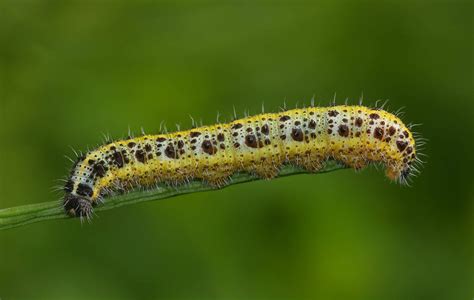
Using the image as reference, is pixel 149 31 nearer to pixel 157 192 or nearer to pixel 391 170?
pixel 391 170

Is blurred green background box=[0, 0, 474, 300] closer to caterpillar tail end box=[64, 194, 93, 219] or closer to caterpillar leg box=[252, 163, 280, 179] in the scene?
caterpillar leg box=[252, 163, 280, 179]

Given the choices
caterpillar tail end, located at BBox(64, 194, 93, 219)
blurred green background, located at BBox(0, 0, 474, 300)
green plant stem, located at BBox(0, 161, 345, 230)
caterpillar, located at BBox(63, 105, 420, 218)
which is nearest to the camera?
green plant stem, located at BBox(0, 161, 345, 230)

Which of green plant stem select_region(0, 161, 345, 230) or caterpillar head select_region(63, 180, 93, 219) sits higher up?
→ green plant stem select_region(0, 161, 345, 230)

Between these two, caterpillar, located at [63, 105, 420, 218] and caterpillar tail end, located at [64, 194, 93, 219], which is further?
caterpillar, located at [63, 105, 420, 218]

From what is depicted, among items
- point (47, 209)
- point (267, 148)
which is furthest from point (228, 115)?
point (47, 209)

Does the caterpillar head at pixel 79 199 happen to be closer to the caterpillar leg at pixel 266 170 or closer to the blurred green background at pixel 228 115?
the blurred green background at pixel 228 115

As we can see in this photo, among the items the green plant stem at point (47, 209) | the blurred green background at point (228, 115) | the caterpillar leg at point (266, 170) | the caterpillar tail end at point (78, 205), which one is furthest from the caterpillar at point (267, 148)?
the green plant stem at point (47, 209)

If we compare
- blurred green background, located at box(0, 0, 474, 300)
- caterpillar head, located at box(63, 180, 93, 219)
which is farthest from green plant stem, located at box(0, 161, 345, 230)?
blurred green background, located at box(0, 0, 474, 300)
